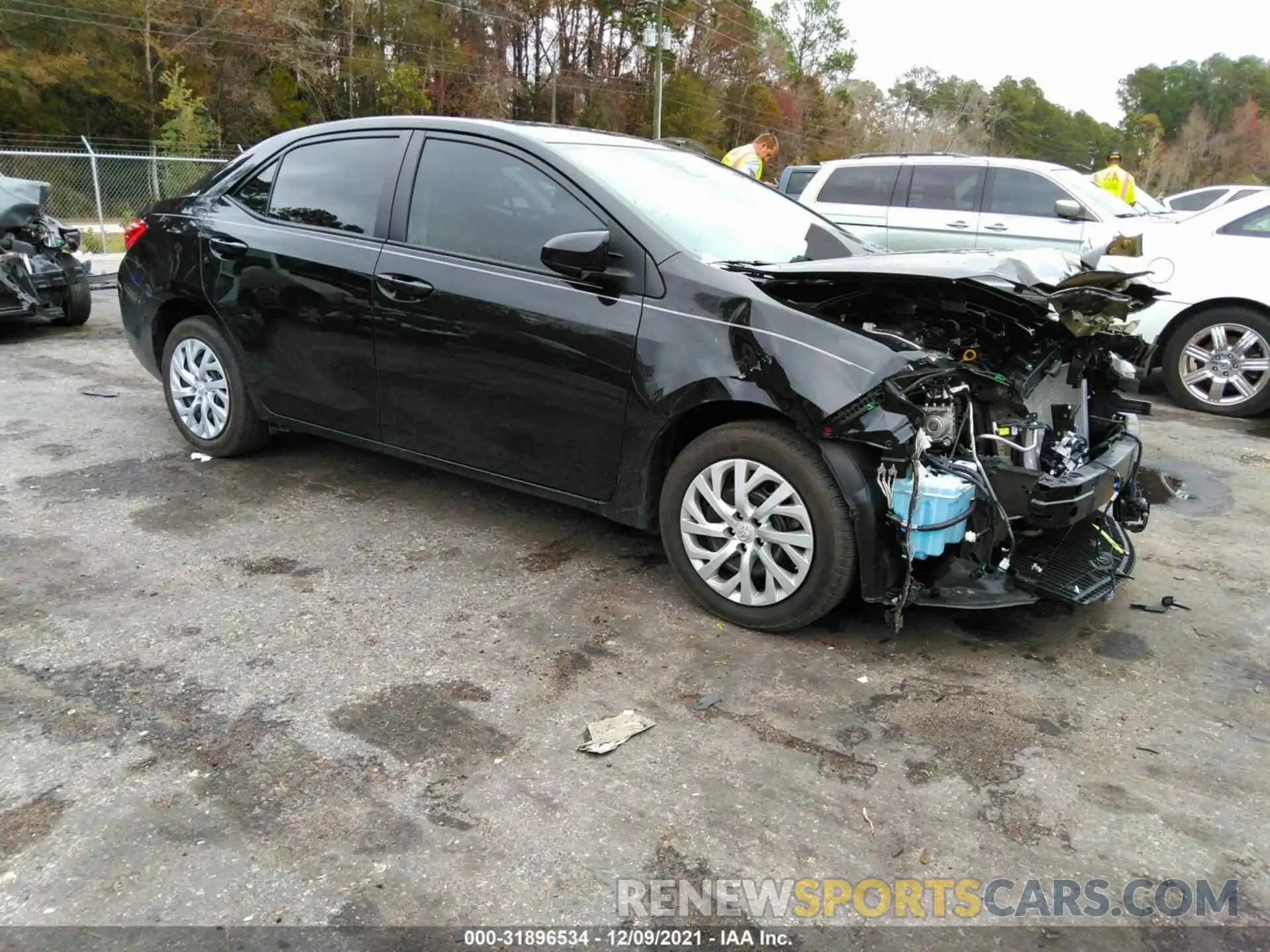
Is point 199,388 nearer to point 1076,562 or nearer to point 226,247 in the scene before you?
point 226,247

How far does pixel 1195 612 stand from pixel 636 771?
258cm

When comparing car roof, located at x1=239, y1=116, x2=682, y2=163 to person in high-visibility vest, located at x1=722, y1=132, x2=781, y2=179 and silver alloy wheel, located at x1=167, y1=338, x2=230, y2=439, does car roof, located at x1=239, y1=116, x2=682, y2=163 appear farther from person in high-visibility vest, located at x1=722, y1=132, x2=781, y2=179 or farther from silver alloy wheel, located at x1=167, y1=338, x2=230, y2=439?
person in high-visibility vest, located at x1=722, y1=132, x2=781, y2=179

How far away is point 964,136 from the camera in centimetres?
8019

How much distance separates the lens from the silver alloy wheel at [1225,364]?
724cm

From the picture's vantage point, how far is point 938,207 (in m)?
9.84

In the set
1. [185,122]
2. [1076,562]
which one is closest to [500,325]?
[1076,562]

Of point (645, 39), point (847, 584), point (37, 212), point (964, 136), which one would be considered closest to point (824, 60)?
point (964, 136)

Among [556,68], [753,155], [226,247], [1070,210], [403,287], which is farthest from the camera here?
[556,68]

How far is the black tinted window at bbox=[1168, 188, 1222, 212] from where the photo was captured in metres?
18.4

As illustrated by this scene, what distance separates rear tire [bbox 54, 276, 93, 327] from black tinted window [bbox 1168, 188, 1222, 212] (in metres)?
18.2

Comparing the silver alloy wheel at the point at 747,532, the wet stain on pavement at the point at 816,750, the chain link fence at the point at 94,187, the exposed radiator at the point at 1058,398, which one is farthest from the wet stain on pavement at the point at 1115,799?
the chain link fence at the point at 94,187

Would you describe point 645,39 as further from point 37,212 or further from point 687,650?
point 687,650

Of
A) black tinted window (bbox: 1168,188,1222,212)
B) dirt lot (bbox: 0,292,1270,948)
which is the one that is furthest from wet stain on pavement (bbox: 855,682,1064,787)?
black tinted window (bbox: 1168,188,1222,212)

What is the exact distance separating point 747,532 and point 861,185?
25.3 feet
